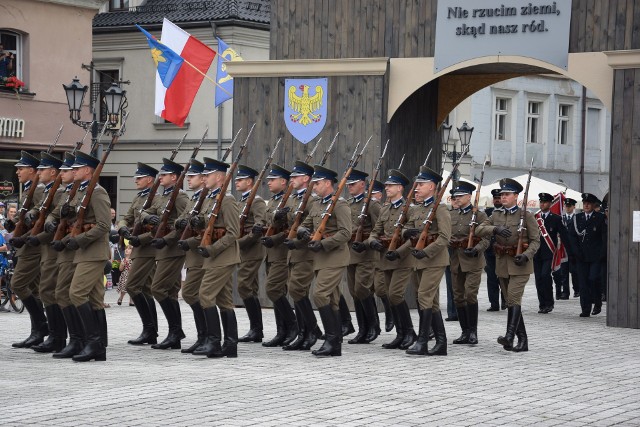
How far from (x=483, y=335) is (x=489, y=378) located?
4376 mm

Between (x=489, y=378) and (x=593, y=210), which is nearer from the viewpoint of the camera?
(x=489, y=378)

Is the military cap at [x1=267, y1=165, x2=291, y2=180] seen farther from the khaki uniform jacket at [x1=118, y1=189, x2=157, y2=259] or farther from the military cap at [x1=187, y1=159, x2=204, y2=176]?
the khaki uniform jacket at [x1=118, y1=189, x2=157, y2=259]

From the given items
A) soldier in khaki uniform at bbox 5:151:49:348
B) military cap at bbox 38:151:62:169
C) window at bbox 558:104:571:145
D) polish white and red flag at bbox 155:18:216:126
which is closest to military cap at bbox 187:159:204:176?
military cap at bbox 38:151:62:169

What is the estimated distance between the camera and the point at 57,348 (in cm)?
1422

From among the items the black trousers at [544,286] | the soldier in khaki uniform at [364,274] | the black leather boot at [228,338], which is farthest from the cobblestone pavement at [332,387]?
the black trousers at [544,286]

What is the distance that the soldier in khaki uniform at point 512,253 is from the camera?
14688 millimetres

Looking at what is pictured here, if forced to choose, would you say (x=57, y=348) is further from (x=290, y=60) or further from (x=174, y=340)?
(x=290, y=60)

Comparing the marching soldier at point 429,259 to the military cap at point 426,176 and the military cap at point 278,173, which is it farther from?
the military cap at point 278,173

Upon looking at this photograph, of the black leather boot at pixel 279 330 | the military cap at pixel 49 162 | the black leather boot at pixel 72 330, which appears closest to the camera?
the black leather boot at pixel 72 330

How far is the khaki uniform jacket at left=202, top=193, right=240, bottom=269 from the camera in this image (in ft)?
44.9

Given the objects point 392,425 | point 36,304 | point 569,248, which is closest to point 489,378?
point 392,425

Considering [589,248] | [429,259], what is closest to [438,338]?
[429,259]

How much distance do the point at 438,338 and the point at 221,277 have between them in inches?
93.3

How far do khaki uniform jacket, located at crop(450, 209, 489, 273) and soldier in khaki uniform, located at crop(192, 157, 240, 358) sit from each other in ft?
9.49
